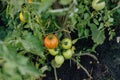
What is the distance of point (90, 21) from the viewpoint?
221cm

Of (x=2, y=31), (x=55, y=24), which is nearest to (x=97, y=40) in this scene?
(x=55, y=24)

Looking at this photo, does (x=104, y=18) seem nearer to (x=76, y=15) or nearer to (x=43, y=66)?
(x=76, y=15)

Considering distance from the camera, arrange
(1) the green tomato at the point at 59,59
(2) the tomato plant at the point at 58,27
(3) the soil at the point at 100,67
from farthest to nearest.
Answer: (3) the soil at the point at 100,67
(1) the green tomato at the point at 59,59
(2) the tomato plant at the point at 58,27

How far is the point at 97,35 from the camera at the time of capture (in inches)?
82.0

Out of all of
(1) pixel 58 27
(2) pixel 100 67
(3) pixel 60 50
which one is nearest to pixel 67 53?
(3) pixel 60 50

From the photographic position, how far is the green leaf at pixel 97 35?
2.08m

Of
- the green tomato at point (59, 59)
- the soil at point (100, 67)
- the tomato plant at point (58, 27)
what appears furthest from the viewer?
the soil at point (100, 67)

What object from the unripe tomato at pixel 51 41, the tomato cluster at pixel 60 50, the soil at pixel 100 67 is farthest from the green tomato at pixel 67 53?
the soil at pixel 100 67

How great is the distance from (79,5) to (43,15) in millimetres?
235

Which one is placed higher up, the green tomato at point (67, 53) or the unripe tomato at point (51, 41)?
the unripe tomato at point (51, 41)

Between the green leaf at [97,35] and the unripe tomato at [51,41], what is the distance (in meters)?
0.27

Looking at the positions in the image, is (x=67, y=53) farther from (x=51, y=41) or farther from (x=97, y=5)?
(x=97, y=5)

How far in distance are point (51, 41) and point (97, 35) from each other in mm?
344

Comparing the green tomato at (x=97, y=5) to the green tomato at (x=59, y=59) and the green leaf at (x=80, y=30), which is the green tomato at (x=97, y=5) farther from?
the green tomato at (x=59, y=59)
